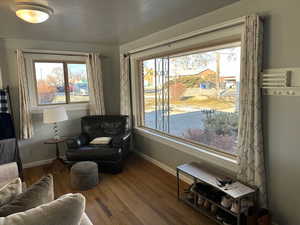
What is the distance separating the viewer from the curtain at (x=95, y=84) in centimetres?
417

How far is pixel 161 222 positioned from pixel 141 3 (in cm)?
239

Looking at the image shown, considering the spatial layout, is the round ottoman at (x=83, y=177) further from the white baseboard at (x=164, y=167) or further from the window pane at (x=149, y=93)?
the window pane at (x=149, y=93)

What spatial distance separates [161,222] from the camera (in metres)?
2.29

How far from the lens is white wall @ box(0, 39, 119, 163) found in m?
3.55

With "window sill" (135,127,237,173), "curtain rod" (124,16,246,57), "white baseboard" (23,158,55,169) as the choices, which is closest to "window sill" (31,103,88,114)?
"white baseboard" (23,158,55,169)

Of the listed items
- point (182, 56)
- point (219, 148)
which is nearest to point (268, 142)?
point (219, 148)

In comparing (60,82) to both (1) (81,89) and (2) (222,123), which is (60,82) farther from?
(2) (222,123)

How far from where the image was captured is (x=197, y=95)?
3.07 metres

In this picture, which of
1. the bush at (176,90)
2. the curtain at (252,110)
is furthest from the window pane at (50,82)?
the curtain at (252,110)

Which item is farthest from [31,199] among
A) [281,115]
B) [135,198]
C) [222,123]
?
[222,123]

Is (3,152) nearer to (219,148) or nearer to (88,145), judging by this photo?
(88,145)

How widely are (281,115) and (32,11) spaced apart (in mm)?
2664

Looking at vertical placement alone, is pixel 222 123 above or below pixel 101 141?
above

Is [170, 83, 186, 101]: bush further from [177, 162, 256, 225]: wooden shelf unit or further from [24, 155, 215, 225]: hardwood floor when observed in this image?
[24, 155, 215, 225]: hardwood floor
